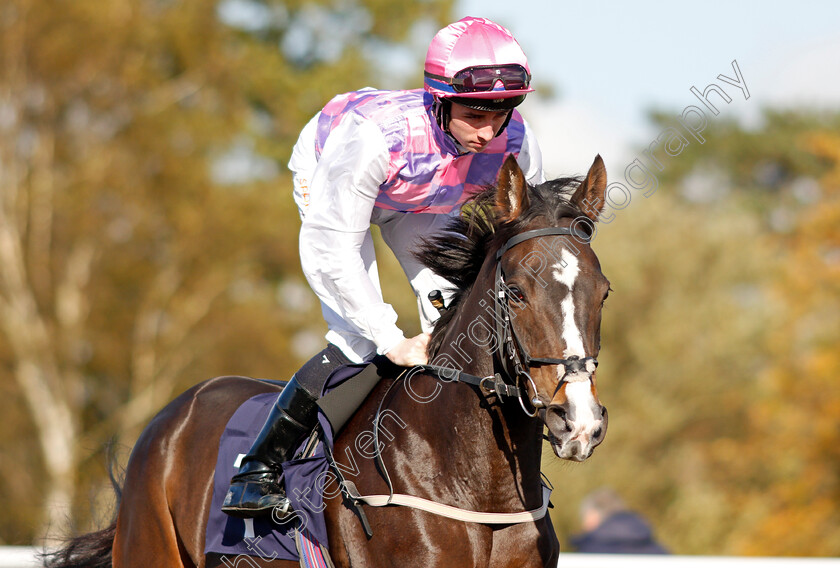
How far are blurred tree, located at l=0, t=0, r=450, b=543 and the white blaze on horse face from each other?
43.9 feet

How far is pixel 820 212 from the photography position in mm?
16734

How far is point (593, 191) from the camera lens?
9.52ft

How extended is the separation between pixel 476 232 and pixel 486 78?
47 cm

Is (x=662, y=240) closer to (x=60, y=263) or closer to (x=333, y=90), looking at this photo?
(x=333, y=90)

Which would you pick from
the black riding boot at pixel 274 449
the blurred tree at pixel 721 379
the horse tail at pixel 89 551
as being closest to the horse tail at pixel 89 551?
the horse tail at pixel 89 551

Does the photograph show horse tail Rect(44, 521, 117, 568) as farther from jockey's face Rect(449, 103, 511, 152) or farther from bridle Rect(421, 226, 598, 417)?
jockey's face Rect(449, 103, 511, 152)

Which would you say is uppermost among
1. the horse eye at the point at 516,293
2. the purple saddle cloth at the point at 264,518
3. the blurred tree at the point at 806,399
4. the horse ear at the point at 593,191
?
the horse ear at the point at 593,191

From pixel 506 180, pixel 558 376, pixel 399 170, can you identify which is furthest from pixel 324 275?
pixel 558 376

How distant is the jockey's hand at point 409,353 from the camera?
114 inches

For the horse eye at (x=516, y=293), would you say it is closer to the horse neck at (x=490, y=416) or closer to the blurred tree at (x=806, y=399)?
the horse neck at (x=490, y=416)

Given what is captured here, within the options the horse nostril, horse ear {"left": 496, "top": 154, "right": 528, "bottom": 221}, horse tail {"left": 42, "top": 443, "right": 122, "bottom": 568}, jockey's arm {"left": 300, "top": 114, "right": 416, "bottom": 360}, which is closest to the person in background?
horse tail {"left": 42, "top": 443, "right": 122, "bottom": 568}

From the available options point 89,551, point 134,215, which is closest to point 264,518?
point 89,551

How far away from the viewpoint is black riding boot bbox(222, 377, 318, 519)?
3.20 meters

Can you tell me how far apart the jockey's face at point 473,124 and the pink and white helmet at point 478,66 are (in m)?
0.05
